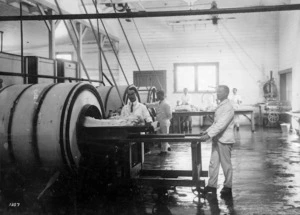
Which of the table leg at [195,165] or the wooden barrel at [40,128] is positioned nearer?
the wooden barrel at [40,128]

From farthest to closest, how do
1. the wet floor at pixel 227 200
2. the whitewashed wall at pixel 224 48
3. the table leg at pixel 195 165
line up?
1. the whitewashed wall at pixel 224 48
2. the table leg at pixel 195 165
3. the wet floor at pixel 227 200

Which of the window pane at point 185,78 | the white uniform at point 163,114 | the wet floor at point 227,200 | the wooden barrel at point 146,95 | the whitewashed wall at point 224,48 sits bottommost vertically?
the wet floor at point 227,200

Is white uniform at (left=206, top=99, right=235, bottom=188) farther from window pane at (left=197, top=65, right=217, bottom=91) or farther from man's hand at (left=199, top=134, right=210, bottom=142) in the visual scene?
window pane at (left=197, top=65, right=217, bottom=91)

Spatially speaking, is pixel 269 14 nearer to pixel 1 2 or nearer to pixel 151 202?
pixel 1 2

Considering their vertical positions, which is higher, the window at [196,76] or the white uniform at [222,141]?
the window at [196,76]

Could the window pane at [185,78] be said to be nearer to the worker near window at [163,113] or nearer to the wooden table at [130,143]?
the worker near window at [163,113]

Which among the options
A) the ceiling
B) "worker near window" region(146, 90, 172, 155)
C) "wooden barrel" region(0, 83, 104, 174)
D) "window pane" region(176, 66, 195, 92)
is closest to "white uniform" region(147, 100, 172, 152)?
"worker near window" region(146, 90, 172, 155)

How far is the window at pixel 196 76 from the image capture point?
18078 millimetres

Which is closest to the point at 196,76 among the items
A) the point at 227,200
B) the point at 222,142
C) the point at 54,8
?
the point at 54,8

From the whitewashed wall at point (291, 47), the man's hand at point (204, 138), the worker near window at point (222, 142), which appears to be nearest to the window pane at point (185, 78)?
the whitewashed wall at point (291, 47)

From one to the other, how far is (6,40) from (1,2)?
6782 mm

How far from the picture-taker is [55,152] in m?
5.00

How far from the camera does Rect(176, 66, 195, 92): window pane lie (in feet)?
59.8

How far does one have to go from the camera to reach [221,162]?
556cm
